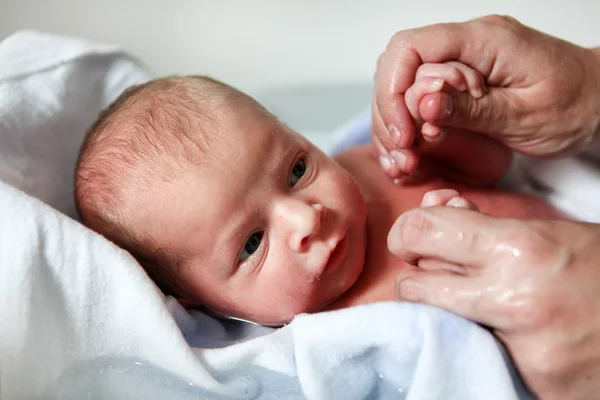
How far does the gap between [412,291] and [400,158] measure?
0.29 meters

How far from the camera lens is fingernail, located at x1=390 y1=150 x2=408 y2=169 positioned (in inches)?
38.3

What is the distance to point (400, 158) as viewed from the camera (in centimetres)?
98

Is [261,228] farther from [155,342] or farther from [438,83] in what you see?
[438,83]

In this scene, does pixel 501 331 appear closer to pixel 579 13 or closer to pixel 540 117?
pixel 540 117

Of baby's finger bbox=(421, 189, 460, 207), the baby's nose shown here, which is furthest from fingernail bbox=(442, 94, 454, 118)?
the baby's nose

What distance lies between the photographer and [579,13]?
5.32 feet

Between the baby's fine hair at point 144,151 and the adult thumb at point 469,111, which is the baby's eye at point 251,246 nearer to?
the baby's fine hair at point 144,151

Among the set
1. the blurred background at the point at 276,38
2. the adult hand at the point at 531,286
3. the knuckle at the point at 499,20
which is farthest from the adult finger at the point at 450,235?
the blurred background at the point at 276,38

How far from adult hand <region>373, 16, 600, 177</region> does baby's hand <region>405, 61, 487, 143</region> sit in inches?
0.4

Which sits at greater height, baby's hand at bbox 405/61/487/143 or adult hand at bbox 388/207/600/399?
baby's hand at bbox 405/61/487/143

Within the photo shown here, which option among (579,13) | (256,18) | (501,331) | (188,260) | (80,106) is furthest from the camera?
(256,18)

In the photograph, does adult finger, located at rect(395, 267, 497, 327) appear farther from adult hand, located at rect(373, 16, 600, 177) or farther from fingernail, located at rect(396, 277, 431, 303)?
adult hand, located at rect(373, 16, 600, 177)

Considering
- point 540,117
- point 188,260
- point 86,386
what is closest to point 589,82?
point 540,117

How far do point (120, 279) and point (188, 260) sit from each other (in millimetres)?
101
